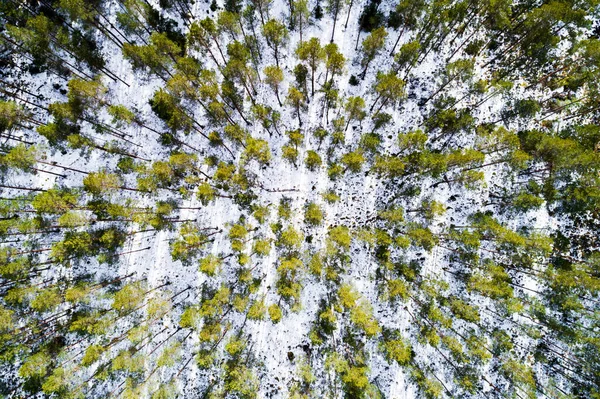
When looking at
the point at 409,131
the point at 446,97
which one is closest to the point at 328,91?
the point at 409,131

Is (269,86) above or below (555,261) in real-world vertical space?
above

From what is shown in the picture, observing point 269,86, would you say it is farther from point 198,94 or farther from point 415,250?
point 415,250

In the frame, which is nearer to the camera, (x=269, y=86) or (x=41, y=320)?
(x=41, y=320)

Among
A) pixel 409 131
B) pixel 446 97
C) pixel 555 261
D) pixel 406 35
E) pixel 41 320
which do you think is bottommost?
pixel 41 320

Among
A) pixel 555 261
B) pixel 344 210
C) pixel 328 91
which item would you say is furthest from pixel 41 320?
pixel 555 261

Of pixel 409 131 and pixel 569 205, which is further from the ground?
pixel 409 131

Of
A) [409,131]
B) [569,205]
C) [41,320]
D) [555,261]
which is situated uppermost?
[409,131]

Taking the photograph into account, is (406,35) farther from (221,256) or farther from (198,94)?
(221,256)

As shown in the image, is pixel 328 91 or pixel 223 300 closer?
pixel 223 300

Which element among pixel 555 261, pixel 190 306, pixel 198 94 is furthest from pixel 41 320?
pixel 555 261
